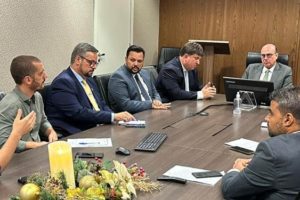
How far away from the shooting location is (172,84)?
14.1ft

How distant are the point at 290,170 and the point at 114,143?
3.83ft

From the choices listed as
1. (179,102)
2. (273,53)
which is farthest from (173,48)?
(179,102)

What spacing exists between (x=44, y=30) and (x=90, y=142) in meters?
2.61

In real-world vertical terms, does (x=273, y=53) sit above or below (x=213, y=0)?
below

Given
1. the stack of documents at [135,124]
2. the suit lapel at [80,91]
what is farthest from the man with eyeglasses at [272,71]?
the suit lapel at [80,91]

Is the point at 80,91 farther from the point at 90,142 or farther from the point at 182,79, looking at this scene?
the point at 182,79

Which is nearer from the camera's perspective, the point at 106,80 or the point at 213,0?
the point at 106,80

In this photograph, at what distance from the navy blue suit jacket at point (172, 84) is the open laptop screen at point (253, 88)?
432mm

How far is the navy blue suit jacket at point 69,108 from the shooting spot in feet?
10.0

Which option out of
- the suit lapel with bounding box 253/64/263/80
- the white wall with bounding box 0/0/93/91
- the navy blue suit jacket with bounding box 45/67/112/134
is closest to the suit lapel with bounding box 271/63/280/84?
the suit lapel with bounding box 253/64/263/80

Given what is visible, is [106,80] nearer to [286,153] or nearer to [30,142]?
[30,142]

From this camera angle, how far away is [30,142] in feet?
8.06

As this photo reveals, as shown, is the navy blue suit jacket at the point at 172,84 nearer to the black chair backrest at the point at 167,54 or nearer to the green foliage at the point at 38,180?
the black chair backrest at the point at 167,54

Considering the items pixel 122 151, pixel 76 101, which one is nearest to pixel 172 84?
pixel 76 101
